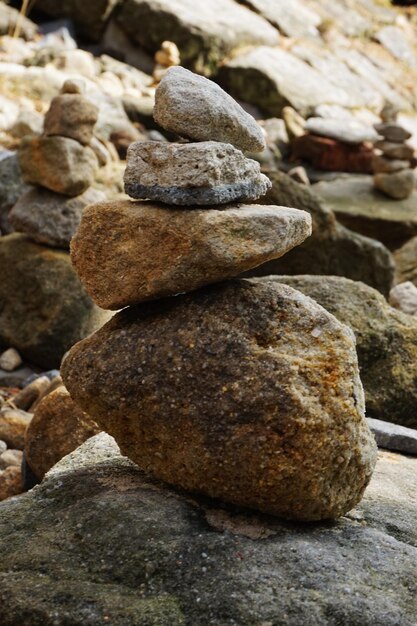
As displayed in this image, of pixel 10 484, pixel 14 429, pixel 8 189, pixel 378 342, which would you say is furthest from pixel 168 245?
pixel 8 189

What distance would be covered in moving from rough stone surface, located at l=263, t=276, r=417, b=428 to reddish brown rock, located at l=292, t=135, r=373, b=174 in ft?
25.8

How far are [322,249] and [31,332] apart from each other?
2.83 metres

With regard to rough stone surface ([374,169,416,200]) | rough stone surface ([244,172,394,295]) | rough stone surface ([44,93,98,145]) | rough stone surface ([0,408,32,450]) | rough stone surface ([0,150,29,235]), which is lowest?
rough stone surface ([0,150,29,235])

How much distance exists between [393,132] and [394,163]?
1.44ft

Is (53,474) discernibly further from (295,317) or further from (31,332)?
(31,332)

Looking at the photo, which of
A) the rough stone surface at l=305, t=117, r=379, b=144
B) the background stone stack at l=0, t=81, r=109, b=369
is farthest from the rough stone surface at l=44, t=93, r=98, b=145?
the rough stone surface at l=305, t=117, r=379, b=144

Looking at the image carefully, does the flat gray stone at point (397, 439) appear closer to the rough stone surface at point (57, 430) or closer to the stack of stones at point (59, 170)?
the rough stone surface at point (57, 430)

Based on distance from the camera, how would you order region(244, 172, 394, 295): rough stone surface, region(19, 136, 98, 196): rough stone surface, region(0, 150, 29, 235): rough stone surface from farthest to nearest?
1. region(0, 150, 29, 235): rough stone surface
2. region(244, 172, 394, 295): rough stone surface
3. region(19, 136, 98, 196): rough stone surface

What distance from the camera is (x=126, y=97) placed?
464 inches

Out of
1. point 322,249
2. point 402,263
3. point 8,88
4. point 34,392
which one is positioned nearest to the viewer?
point 34,392

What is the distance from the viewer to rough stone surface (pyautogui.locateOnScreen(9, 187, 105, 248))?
6566mm

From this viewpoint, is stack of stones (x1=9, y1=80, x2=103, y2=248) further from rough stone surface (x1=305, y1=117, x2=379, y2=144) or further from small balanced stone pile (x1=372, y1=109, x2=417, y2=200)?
rough stone surface (x1=305, y1=117, x2=379, y2=144)

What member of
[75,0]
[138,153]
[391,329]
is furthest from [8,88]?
[138,153]

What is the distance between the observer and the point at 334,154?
1255 centimetres
